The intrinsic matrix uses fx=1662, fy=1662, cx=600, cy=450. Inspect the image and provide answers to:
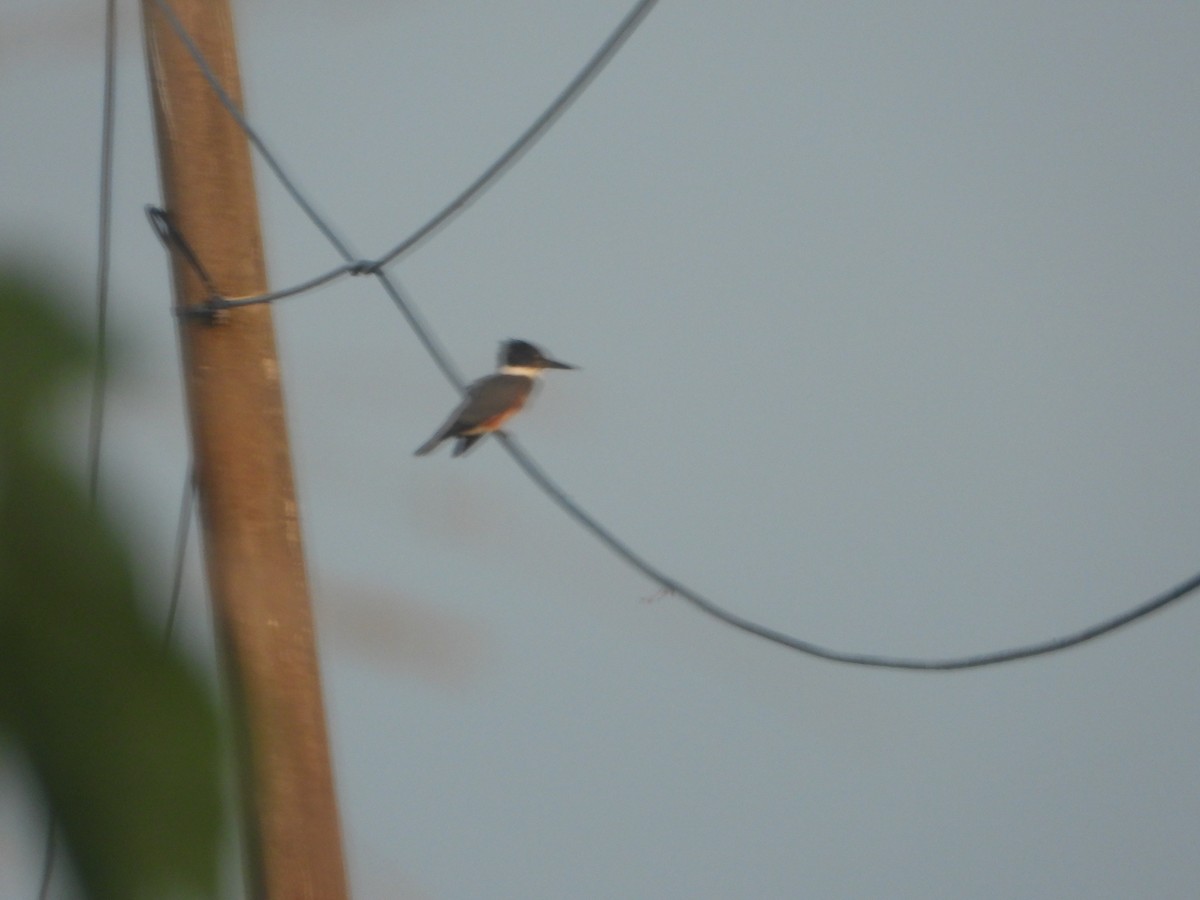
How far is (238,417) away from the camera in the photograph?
4.78m

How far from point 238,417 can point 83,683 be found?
3999mm

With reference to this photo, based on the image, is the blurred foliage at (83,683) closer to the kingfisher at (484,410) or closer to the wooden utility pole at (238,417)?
the wooden utility pole at (238,417)

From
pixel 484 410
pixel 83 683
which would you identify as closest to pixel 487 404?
pixel 484 410

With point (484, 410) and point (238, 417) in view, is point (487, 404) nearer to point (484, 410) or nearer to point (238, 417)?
point (484, 410)

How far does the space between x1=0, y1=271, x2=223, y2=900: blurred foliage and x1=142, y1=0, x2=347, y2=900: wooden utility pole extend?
3.22 metres

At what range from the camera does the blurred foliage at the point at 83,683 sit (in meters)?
0.85

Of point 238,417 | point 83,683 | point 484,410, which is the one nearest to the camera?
point 83,683

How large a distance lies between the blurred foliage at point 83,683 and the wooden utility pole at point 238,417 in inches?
127

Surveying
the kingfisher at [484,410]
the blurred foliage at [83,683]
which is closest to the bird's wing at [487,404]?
the kingfisher at [484,410]

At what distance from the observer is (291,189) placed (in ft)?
17.4

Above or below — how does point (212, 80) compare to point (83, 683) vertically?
above

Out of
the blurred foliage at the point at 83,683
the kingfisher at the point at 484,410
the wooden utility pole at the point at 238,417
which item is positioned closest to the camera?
the blurred foliage at the point at 83,683

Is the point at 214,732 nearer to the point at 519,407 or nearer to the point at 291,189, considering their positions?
the point at 291,189

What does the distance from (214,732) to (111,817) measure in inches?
2.7
